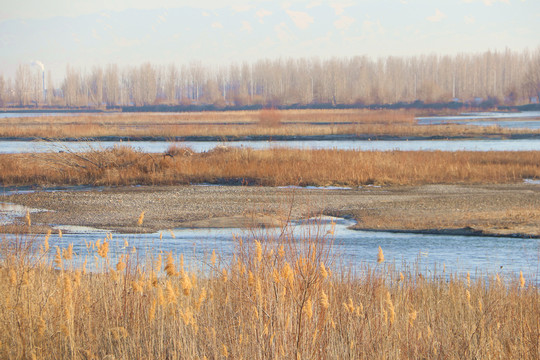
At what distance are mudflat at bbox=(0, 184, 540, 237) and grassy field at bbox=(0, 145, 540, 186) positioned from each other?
1.60m

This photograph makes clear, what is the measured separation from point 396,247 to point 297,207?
571cm

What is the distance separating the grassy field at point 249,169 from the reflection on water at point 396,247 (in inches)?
396

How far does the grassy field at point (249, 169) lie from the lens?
25.3m

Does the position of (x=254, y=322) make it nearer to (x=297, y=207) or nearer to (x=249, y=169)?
(x=297, y=207)

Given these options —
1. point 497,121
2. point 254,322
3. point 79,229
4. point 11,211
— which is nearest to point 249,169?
point 11,211

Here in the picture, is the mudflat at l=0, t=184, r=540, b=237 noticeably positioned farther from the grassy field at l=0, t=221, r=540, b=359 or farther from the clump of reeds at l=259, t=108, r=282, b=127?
the clump of reeds at l=259, t=108, r=282, b=127

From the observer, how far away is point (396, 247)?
13109 millimetres

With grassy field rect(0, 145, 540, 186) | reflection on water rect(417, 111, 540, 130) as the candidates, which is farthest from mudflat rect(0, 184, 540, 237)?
reflection on water rect(417, 111, 540, 130)

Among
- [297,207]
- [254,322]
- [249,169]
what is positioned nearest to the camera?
[254,322]

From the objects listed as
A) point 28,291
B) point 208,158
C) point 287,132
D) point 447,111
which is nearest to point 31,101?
point 447,111

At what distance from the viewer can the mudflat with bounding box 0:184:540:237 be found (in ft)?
51.4

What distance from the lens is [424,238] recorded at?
46.9ft

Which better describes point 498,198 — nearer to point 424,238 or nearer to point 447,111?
point 424,238

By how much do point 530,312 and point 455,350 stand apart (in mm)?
1710
